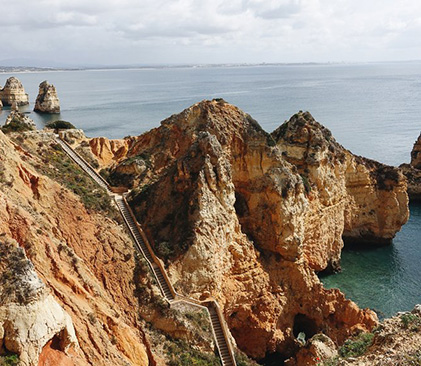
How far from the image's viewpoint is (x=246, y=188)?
3288 cm

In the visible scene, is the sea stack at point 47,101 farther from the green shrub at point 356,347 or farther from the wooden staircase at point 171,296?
the green shrub at point 356,347

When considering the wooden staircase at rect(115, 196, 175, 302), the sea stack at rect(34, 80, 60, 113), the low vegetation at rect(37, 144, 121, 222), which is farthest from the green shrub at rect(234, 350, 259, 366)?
the sea stack at rect(34, 80, 60, 113)

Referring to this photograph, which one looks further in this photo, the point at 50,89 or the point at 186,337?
the point at 50,89

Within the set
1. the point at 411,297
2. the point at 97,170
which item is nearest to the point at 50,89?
the point at 97,170

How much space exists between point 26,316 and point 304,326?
2336cm

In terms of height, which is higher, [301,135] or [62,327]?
[301,135]

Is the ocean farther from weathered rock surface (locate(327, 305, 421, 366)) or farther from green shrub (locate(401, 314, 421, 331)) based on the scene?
weathered rock surface (locate(327, 305, 421, 366))

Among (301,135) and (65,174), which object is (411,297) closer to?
(301,135)

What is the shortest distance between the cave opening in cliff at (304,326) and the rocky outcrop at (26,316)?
20506mm

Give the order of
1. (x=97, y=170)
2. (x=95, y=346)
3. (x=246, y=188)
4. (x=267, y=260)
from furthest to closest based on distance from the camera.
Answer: (x=97, y=170)
(x=246, y=188)
(x=267, y=260)
(x=95, y=346)

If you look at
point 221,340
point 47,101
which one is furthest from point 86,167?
point 47,101

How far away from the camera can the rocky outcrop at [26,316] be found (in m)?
13.7

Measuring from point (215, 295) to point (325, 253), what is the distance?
646 inches

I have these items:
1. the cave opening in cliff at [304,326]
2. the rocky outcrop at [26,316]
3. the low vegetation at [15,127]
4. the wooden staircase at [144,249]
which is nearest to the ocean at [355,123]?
the cave opening in cliff at [304,326]
